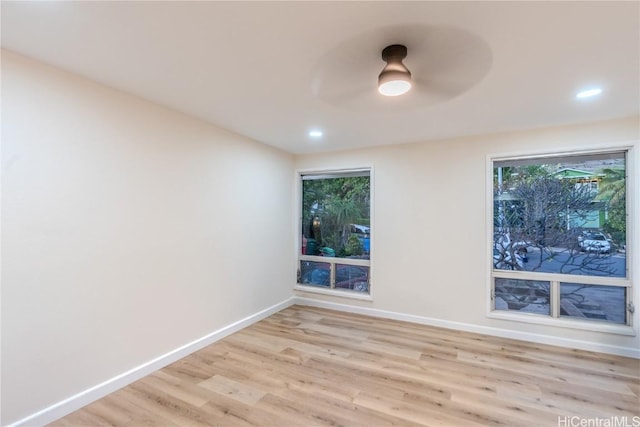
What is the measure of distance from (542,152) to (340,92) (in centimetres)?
246

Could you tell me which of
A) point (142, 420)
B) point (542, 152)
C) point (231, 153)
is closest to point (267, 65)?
point (231, 153)

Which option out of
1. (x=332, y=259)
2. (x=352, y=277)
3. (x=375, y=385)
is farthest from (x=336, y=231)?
(x=375, y=385)

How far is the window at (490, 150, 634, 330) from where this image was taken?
2992 mm

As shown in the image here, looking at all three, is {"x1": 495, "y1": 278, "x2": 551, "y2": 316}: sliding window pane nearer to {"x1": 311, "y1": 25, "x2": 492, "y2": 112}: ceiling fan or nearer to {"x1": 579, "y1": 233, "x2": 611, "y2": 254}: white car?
{"x1": 579, "y1": 233, "x2": 611, "y2": 254}: white car

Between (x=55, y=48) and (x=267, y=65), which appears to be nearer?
(x=55, y=48)

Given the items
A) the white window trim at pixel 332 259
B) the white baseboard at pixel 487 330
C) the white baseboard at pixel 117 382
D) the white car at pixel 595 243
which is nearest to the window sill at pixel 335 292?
the white window trim at pixel 332 259

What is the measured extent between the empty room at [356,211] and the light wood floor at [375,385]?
0.02m

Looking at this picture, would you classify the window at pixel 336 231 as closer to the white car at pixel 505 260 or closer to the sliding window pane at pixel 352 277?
the sliding window pane at pixel 352 277

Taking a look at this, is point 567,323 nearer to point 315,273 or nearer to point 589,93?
point 589,93

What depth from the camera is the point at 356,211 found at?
433cm

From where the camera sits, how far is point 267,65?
6.46 feet

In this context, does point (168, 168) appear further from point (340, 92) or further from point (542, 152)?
point (542, 152)

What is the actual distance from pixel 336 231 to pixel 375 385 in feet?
7.88

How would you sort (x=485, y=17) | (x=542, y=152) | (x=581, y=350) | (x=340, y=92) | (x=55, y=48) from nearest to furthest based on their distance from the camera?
(x=485, y=17), (x=55, y=48), (x=340, y=92), (x=581, y=350), (x=542, y=152)
